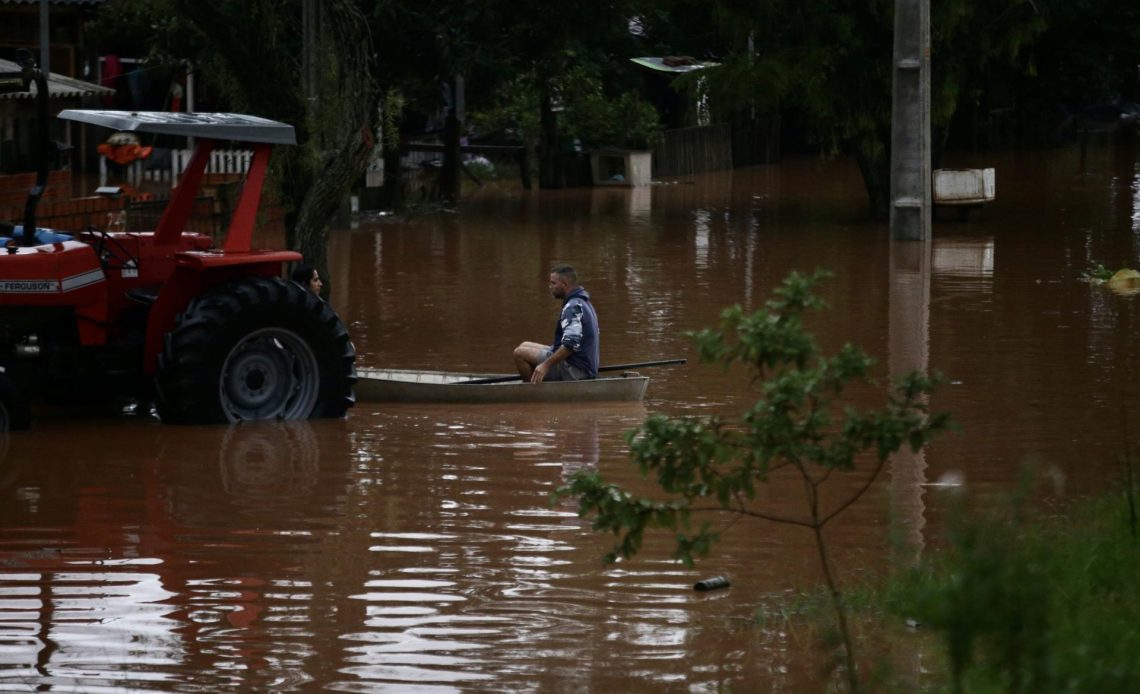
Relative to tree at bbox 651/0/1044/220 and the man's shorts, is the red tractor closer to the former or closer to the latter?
the man's shorts

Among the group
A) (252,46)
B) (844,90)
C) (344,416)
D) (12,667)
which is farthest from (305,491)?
(844,90)

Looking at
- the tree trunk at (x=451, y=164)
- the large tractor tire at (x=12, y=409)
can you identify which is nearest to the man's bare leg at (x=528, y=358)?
the large tractor tire at (x=12, y=409)

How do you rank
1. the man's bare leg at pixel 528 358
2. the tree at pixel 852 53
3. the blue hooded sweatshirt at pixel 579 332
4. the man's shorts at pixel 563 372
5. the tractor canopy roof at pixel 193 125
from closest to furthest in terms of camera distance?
the tractor canopy roof at pixel 193 125
the blue hooded sweatshirt at pixel 579 332
the man's shorts at pixel 563 372
the man's bare leg at pixel 528 358
the tree at pixel 852 53

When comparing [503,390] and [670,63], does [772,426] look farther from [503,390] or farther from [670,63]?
[670,63]

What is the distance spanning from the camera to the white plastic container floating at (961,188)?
92.1ft

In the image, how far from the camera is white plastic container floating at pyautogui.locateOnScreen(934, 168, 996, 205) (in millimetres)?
28078

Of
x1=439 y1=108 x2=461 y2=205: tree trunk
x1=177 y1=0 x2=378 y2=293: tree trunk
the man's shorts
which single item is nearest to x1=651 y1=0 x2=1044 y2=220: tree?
x1=439 y1=108 x2=461 y2=205: tree trunk

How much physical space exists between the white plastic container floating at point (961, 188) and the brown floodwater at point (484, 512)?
7.89m

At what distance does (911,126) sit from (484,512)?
17.0 meters

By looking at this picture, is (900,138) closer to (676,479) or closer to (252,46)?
(252,46)

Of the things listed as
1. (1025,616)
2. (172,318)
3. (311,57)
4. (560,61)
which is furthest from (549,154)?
(1025,616)

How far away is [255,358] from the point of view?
1188 cm

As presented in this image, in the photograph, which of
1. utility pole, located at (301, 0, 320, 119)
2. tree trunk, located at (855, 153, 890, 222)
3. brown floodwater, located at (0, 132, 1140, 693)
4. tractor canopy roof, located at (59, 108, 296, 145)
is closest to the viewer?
brown floodwater, located at (0, 132, 1140, 693)

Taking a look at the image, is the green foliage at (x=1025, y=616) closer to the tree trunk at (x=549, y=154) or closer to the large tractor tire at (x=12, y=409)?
the large tractor tire at (x=12, y=409)
